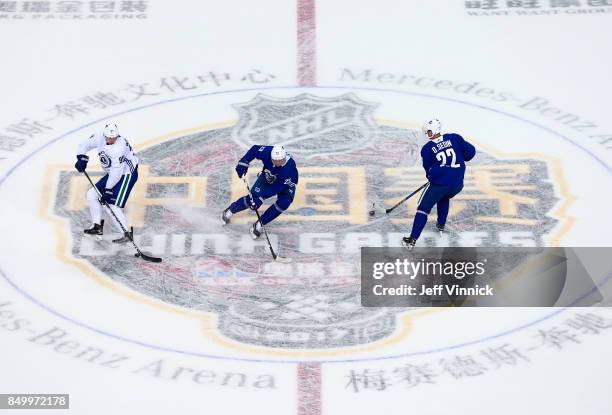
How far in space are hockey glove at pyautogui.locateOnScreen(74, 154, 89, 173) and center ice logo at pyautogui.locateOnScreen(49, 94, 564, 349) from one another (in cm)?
55

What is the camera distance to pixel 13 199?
1138 cm

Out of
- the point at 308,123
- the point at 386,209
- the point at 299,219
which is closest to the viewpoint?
the point at 299,219

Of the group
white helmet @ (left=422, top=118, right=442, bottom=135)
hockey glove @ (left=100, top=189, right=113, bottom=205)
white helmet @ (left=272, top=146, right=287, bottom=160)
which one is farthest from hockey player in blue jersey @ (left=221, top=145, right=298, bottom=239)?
white helmet @ (left=422, top=118, right=442, bottom=135)

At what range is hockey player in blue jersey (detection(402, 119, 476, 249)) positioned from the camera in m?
10.8

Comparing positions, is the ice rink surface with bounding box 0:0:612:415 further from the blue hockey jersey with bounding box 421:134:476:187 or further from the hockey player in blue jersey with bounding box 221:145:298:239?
the blue hockey jersey with bounding box 421:134:476:187

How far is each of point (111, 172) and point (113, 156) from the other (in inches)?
5.6

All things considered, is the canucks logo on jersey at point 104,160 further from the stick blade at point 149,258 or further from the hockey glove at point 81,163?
the stick blade at point 149,258

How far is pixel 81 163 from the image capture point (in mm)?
10797

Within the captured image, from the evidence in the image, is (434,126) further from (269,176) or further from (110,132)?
(110,132)

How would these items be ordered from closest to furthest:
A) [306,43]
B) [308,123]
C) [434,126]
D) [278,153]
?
[278,153]
[434,126]
[308,123]
[306,43]

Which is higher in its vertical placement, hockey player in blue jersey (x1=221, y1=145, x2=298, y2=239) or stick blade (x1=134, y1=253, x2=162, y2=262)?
hockey player in blue jersey (x1=221, y1=145, x2=298, y2=239)

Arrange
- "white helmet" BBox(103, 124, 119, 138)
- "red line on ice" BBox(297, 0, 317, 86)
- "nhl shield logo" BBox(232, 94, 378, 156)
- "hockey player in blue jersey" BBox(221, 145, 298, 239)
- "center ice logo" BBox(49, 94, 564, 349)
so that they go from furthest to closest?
1. "red line on ice" BBox(297, 0, 317, 86)
2. "nhl shield logo" BBox(232, 94, 378, 156)
3. "hockey player in blue jersey" BBox(221, 145, 298, 239)
4. "white helmet" BBox(103, 124, 119, 138)
5. "center ice logo" BBox(49, 94, 564, 349)

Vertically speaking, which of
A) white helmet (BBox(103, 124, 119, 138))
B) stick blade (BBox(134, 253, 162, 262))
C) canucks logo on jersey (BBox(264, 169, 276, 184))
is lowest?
stick blade (BBox(134, 253, 162, 262))

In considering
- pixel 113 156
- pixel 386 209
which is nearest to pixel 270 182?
pixel 386 209
